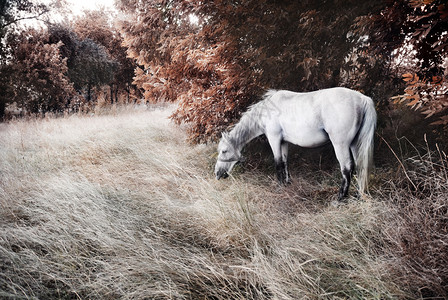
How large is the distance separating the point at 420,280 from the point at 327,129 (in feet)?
5.54

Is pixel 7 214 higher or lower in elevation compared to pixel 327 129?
lower

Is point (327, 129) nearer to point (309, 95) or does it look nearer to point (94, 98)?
point (309, 95)

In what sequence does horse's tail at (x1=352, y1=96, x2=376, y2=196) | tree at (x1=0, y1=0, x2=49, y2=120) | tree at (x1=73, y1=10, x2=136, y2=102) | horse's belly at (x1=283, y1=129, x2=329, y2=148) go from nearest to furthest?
1. horse's tail at (x1=352, y1=96, x2=376, y2=196)
2. horse's belly at (x1=283, y1=129, x2=329, y2=148)
3. tree at (x1=0, y1=0, x2=49, y2=120)
4. tree at (x1=73, y1=10, x2=136, y2=102)

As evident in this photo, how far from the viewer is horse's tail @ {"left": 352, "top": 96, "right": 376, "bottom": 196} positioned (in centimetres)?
267

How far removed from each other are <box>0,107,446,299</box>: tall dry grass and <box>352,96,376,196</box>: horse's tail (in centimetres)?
28

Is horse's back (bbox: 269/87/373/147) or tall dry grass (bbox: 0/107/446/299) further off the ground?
horse's back (bbox: 269/87/373/147)

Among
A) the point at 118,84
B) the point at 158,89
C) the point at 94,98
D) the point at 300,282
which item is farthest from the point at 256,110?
the point at 94,98

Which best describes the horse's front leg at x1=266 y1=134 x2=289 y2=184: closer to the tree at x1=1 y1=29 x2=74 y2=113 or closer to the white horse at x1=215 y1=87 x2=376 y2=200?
the white horse at x1=215 y1=87 x2=376 y2=200

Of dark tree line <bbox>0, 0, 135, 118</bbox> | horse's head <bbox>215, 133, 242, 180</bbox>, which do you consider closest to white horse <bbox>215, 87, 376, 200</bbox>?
horse's head <bbox>215, 133, 242, 180</bbox>

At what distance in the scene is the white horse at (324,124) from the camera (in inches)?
106

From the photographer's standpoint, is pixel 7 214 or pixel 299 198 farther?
pixel 299 198

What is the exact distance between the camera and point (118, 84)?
15531 mm

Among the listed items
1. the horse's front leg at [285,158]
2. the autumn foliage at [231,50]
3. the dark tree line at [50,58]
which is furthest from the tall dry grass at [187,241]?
the dark tree line at [50,58]

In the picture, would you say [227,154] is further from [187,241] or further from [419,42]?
[419,42]
